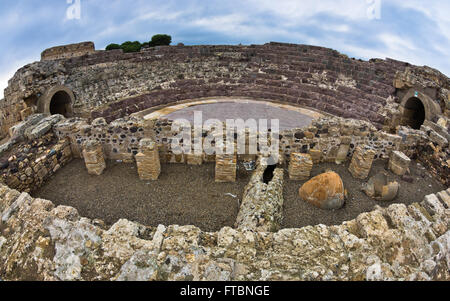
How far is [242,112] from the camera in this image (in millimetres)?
12266

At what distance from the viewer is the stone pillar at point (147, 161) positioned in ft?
21.1

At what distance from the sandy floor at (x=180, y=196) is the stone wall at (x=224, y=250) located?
5.39 ft

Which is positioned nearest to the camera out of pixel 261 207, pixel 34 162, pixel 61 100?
pixel 261 207

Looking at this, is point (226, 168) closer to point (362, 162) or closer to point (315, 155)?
point (315, 155)

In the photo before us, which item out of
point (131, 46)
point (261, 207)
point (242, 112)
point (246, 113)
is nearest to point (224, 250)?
point (261, 207)

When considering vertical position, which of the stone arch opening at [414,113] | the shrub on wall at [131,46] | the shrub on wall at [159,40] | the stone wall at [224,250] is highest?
the shrub on wall at [159,40]

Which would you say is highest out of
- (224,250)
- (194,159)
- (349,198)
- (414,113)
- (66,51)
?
(66,51)

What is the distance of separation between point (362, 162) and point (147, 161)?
5705mm

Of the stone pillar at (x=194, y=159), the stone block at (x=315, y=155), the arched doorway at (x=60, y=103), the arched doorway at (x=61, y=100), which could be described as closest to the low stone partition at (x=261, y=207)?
the stone block at (x=315, y=155)

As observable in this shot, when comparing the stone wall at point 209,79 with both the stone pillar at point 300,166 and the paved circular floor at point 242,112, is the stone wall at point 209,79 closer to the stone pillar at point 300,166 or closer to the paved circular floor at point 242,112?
the paved circular floor at point 242,112

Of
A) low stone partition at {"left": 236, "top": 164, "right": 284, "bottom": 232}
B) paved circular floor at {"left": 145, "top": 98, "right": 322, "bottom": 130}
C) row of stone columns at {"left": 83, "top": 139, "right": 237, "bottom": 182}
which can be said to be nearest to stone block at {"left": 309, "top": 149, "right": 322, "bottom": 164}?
low stone partition at {"left": 236, "top": 164, "right": 284, "bottom": 232}

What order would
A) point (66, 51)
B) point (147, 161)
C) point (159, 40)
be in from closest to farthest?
point (147, 161), point (66, 51), point (159, 40)

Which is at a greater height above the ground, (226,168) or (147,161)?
(147,161)

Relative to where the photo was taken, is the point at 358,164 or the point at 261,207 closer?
the point at 261,207
